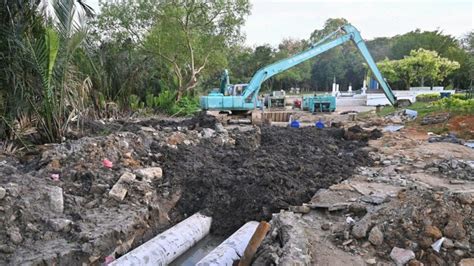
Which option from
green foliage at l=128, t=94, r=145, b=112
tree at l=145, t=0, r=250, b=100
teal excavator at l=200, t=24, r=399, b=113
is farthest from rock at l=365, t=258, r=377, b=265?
tree at l=145, t=0, r=250, b=100

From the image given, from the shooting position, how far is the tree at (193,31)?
17000 millimetres

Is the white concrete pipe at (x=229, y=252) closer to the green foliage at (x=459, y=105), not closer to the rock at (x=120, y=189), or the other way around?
the rock at (x=120, y=189)

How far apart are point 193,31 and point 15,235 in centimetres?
1590

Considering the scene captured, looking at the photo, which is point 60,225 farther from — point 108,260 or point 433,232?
point 433,232

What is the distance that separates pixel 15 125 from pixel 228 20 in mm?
13210

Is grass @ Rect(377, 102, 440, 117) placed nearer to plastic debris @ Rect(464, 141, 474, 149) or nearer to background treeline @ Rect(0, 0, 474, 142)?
plastic debris @ Rect(464, 141, 474, 149)

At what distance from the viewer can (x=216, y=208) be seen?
478 cm

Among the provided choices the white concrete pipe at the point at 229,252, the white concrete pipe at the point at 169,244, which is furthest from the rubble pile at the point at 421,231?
the white concrete pipe at the point at 169,244

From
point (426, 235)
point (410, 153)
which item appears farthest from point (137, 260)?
point (410, 153)

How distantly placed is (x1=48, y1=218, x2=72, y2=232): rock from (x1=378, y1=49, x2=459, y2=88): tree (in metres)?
27.4

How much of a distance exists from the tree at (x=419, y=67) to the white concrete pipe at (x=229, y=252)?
26.3m

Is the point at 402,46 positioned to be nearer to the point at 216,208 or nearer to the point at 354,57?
the point at 354,57

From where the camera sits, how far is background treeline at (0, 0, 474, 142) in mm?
6203

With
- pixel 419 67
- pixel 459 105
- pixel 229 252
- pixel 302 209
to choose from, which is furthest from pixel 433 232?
pixel 419 67
